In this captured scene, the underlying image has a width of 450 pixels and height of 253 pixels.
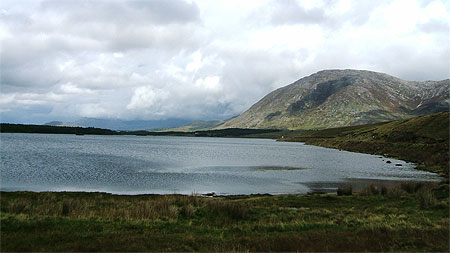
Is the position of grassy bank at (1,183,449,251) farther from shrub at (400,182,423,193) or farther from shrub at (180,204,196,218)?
shrub at (400,182,423,193)


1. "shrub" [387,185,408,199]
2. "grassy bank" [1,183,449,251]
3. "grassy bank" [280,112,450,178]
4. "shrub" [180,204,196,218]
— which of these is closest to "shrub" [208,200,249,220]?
"grassy bank" [1,183,449,251]

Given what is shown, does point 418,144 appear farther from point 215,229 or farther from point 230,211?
point 215,229

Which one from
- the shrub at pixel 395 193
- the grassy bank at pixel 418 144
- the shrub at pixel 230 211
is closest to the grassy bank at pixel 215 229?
the shrub at pixel 230 211

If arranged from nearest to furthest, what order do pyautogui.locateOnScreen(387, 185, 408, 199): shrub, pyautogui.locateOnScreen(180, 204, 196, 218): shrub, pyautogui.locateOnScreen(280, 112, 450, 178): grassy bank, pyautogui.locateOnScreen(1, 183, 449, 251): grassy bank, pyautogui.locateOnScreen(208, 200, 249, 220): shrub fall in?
1. pyautogui.locateOnScreen(1, 183, 449, 251): grassy bank
2. pyautogui.locateOnScreen(180, 204, 196, 218): shrub
3. pyautogui.locateOnScreen(208, 200, 249, 220): shrub
4. pyautogui.locateOnScreen(387, 185, 408, 199): shrub
5. pyautogui.locateOnScreen(280, 112, 450, 178): grassy bank

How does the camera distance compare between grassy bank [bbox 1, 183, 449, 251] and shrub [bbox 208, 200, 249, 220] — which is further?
shrub [bbox 208, 200, 249, 220]

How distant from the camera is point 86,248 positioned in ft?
49.3

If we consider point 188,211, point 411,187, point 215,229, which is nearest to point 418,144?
point 411,187

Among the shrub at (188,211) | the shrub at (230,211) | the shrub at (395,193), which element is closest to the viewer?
the shrub at (188,211)

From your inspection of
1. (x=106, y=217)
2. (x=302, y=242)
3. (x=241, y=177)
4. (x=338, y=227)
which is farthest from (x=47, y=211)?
(x=241, y=177)

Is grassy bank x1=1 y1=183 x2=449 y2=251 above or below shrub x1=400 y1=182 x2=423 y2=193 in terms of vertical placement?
above

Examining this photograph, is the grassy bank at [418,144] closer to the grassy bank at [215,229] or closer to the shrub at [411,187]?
the shrub at [411,187]

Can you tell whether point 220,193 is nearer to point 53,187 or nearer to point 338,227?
point 53,187

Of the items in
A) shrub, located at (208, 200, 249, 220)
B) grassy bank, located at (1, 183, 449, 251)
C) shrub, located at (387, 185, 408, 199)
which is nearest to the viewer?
grassy bank, located at (1, 183, 449, 251)

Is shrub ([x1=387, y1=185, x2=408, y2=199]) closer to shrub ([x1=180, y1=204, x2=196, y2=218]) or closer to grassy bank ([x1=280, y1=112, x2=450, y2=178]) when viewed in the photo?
shrub ([x1=180, y1=204, x2=196, y2=218])
